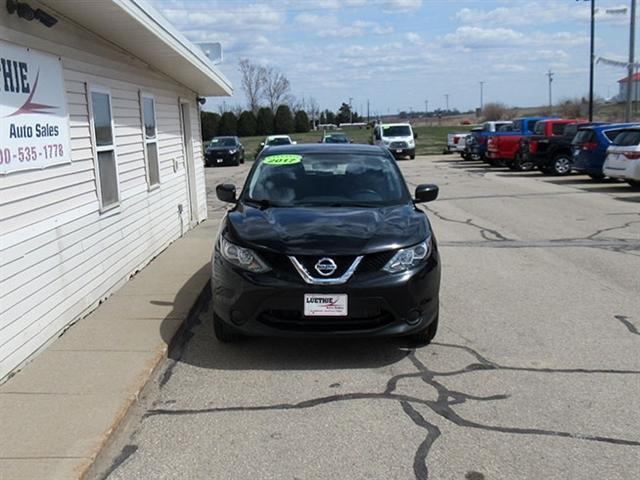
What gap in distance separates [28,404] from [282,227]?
219 cm

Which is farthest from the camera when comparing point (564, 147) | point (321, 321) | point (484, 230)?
point (564, 147)

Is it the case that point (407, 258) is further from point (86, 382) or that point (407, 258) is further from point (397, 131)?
point (397, 131)

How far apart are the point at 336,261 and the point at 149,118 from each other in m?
5.98

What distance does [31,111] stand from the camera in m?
5.25

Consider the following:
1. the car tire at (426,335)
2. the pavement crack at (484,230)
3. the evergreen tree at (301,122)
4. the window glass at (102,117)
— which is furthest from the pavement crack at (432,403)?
the evergreen tree at (301,122)

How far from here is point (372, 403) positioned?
4.33 metres

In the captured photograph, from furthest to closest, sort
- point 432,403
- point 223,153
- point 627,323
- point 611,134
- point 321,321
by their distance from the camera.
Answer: point 223,153 → point 611,134 → point 627,323 → point 321,321 → point 432,403

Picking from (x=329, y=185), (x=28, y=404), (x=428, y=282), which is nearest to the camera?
(x=28, y=404)

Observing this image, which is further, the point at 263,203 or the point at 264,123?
the point at 264,123

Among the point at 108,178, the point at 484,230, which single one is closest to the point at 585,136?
the point at 484,230

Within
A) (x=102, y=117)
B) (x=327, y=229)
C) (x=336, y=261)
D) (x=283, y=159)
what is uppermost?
(x=102, y=117)

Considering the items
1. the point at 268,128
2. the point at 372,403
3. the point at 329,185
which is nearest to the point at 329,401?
the point at 372,403

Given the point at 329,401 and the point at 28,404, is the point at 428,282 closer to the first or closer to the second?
the point at 329,401

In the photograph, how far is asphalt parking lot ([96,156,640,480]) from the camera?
355 cm
